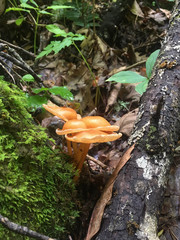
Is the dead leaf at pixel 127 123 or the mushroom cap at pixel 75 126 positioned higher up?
the mushroom cap at pixel 75 126

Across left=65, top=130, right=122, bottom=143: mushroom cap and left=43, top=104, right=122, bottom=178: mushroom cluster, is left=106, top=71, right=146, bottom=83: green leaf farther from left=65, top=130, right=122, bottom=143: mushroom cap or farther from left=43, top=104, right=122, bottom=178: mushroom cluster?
left=65, top=130, right=122, bottom=143: mushroom cap

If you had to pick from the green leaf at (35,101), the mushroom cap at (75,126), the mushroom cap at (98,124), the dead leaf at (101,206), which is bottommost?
the dead leaf at (101,206)

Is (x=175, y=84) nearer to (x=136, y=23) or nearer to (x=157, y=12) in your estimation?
(x=136, y=23)

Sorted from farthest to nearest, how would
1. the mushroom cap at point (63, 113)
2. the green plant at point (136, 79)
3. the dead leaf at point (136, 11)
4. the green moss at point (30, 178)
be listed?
the dead leaf at point (136, 11) → the green plant at point (136, 79) → the mushroom cap at point (63, 113) → the green moss at point (30, 178)

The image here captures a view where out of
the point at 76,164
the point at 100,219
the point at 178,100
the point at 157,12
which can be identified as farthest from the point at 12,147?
the point at 157,12

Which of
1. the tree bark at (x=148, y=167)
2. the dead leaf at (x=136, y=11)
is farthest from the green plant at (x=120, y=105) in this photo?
the dead leaf at (x=136, y=11)

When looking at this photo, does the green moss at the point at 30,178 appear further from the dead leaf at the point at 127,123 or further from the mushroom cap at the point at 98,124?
the dead leaf at the point at 127,123

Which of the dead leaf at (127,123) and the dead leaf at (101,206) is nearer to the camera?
the dead leaf at (101,206)
